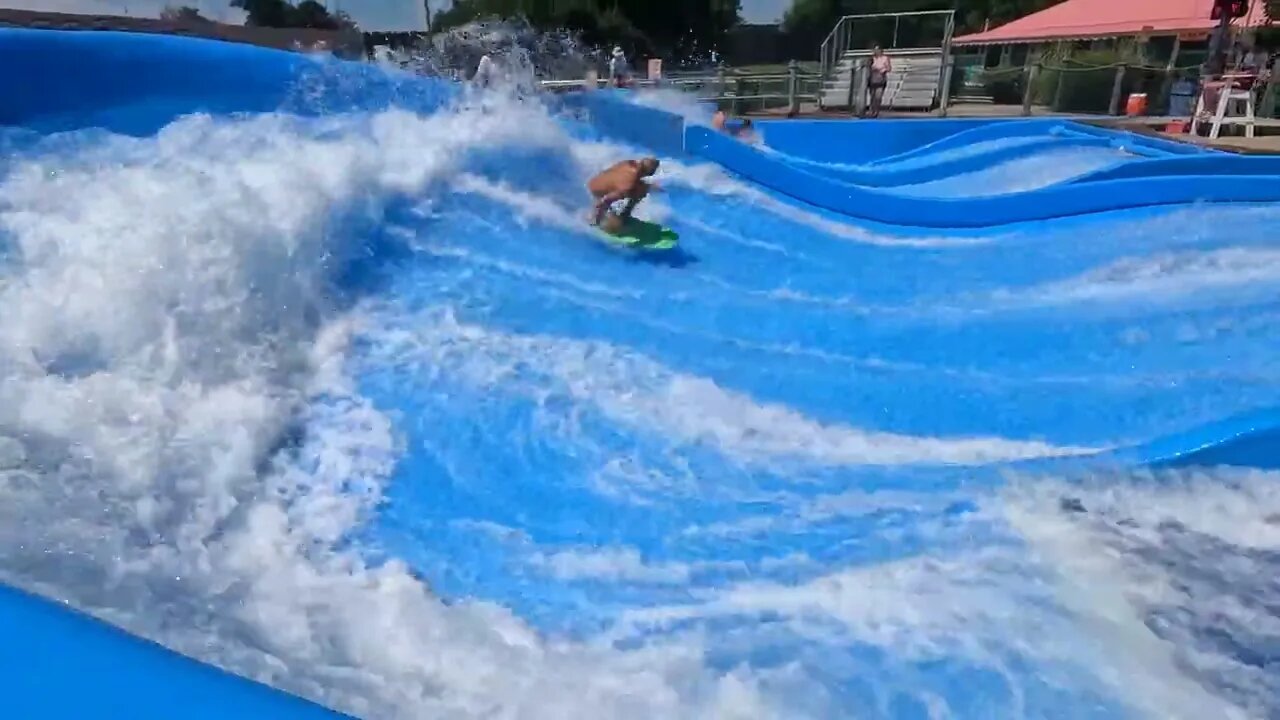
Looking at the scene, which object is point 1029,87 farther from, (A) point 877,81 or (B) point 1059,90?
(A) point 877,81

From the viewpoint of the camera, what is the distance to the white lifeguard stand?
7.93 metres

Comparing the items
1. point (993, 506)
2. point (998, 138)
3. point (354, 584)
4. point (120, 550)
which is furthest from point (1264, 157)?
point (120, 550)

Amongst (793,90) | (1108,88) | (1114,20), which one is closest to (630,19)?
(1114,20)

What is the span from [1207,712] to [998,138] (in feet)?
25.2

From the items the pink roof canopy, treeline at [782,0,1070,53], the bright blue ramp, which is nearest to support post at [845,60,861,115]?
the pink roof canopy

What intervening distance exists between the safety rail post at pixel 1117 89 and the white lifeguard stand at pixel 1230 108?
1431 mm

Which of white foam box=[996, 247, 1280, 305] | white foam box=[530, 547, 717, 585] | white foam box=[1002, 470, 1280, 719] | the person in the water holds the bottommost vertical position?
white foam box=[530, 547, 717, 585]

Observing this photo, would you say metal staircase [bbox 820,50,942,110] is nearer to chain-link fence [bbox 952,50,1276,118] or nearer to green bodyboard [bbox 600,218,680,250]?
chain-link fence [bbox 952,50,1276,118]

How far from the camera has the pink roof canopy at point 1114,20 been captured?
13367 millimetres

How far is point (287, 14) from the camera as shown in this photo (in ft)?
62.8

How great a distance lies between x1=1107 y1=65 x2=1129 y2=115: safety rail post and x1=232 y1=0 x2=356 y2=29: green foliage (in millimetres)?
13973

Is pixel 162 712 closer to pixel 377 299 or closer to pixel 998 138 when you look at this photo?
pixel 377 299

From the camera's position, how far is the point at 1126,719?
72.5 inches

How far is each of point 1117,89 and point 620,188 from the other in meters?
→ 8.00
